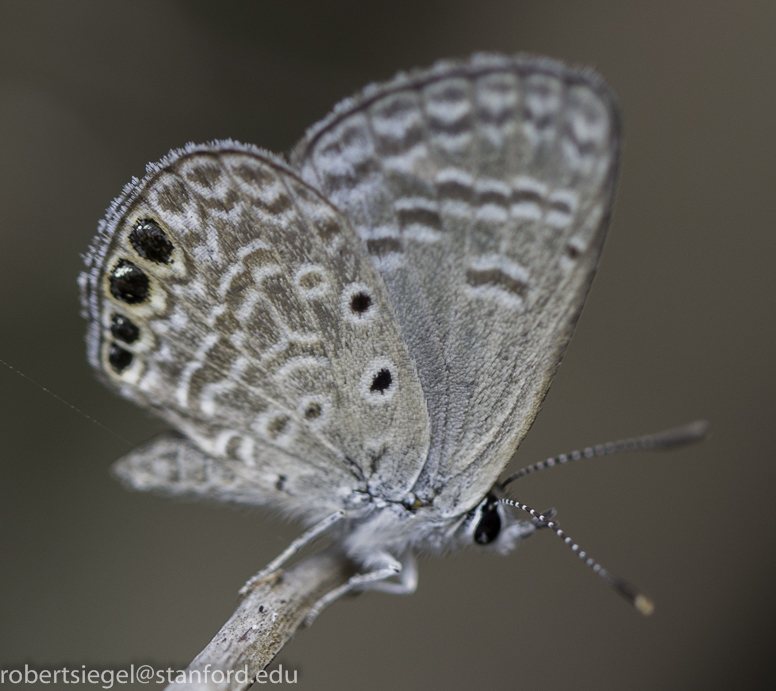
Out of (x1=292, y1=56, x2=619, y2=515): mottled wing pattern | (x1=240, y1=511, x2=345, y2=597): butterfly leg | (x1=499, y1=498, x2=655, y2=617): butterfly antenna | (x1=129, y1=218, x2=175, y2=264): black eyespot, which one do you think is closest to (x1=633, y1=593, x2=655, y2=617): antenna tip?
(x1=499, y1=498, x2=655, y2=617): butterfly antenna

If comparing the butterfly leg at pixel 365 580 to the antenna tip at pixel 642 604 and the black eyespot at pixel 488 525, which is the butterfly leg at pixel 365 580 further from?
the antenna tip at pixel 642 604

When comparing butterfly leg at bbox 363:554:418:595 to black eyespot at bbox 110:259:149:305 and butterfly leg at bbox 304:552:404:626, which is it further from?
black eyespot at bbox 110:259:149:305

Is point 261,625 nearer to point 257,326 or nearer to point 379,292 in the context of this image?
point 257,326

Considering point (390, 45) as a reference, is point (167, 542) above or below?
below

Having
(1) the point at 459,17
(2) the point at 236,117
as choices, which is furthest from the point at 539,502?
(1) the point at 459,17

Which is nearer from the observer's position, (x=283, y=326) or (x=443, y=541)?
(x=283, y=326)

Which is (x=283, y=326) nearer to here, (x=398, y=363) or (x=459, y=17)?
(x=398, y=363)

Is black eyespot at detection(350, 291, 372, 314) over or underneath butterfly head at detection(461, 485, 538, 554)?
over
